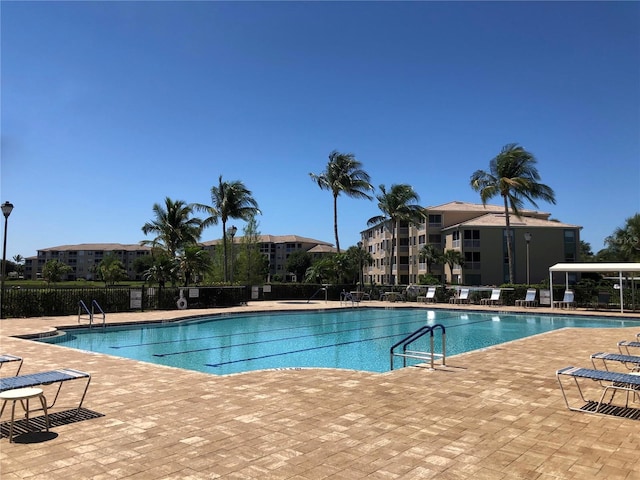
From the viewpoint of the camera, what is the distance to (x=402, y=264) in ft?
206

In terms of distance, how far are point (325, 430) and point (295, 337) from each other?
11982 millimetres

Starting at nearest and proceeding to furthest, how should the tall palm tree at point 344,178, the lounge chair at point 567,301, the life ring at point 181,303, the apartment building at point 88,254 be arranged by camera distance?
→ 1. the life ring at point 181,303
2. the lounge chair at point 567,301
3. the tall palm tree at point 344,178
4. the apartment building at point 88,254

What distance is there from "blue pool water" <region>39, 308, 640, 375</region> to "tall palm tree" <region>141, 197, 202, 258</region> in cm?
1686

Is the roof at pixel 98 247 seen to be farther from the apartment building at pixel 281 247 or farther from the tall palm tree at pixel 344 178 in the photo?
the tall palm tree at pixel 344 178

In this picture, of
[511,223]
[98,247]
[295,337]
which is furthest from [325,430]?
[98,247]

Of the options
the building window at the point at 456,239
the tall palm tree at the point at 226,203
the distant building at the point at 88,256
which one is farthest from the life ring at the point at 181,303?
the distant building at the point at 88,256

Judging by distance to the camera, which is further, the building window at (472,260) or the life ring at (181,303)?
the building window at (472,260)

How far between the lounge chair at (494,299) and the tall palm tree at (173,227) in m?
23.5

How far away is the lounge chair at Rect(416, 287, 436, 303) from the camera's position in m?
31.7

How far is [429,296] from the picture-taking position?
104ft

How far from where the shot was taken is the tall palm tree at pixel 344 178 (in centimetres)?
4156

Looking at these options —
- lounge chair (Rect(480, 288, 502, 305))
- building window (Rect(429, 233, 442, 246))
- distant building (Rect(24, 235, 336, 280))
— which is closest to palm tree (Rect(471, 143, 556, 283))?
lounge chair (Rect(480, 288, 502, 305))

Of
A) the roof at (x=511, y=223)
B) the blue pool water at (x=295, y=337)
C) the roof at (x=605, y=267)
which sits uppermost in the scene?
the roof at (x=511, y=223)

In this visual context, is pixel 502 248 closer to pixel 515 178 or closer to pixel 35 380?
pixel 515 178
